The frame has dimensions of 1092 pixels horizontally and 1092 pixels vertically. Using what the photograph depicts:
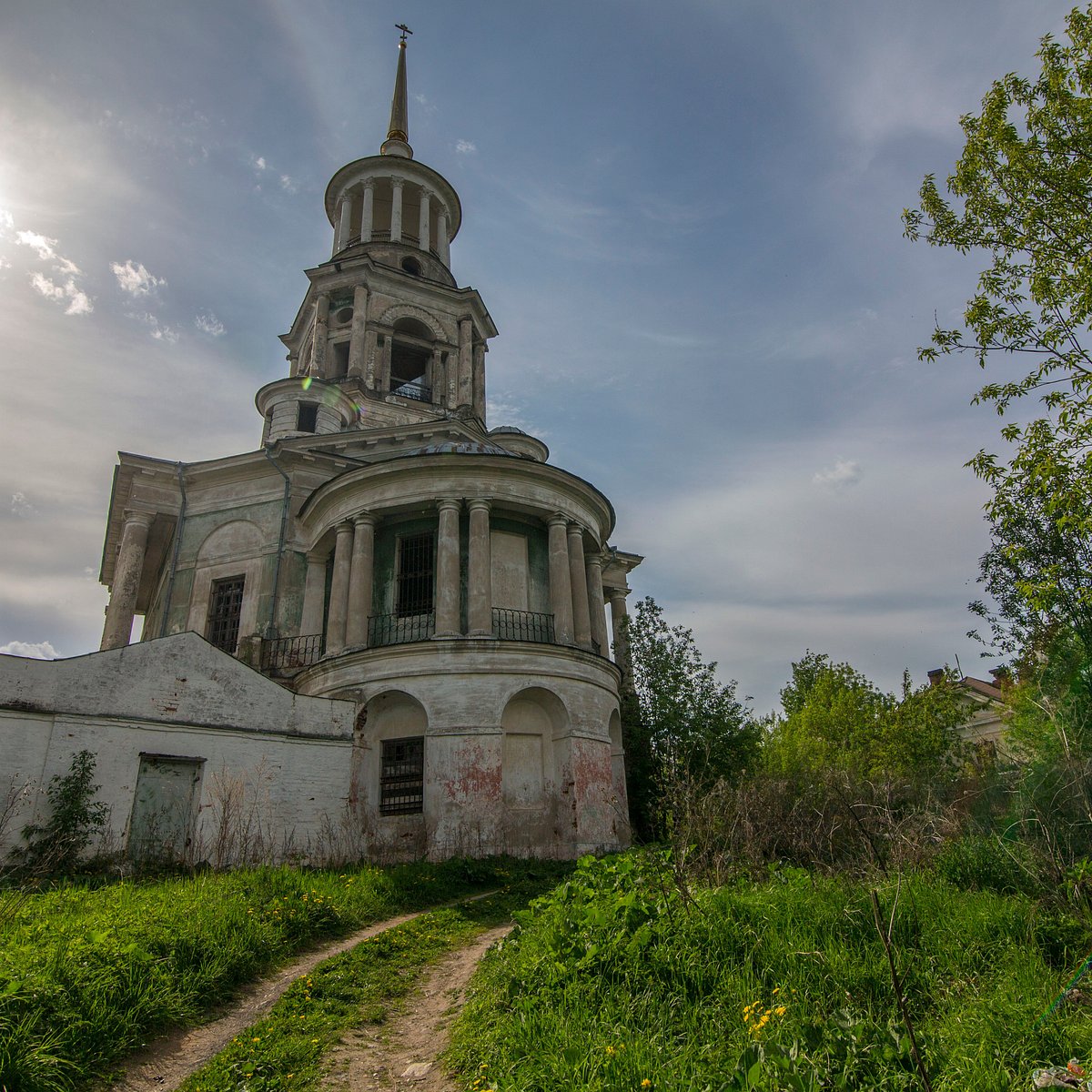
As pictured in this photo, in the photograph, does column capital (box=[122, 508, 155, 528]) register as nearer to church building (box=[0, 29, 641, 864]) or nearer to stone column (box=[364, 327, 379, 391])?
church building (box=[0, 29, 641, 864])

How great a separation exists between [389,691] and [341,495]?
5.47 metres

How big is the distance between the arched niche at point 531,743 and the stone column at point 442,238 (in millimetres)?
21021

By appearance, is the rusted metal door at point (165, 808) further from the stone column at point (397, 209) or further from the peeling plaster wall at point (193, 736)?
the stone column at point (397, 209)

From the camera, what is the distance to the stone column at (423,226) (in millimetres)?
30516

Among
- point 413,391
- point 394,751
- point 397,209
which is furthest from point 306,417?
point 394,751

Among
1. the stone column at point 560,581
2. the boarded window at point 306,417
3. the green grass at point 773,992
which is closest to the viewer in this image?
the green grass at point 773,992

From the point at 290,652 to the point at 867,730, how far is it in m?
19.3

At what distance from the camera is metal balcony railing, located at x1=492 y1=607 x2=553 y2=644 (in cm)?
1789

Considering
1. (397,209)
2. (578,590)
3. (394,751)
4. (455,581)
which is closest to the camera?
(394,751)

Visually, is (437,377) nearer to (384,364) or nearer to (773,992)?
(384,364)

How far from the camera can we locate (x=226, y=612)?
20.6 metres

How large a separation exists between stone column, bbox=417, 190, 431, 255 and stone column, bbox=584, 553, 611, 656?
1634 centimetres

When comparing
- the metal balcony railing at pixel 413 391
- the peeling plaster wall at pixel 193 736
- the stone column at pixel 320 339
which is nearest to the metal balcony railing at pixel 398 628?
the peeling plaster wall at pixel 193 736

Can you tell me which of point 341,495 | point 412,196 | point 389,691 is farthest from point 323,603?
point 412,196
